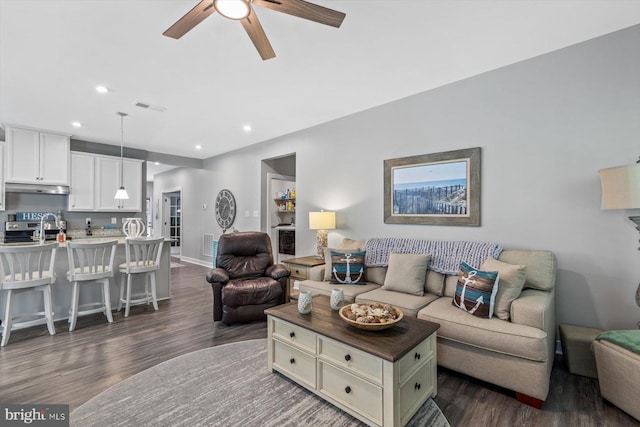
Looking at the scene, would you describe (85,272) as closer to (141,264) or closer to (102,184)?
(141,264)

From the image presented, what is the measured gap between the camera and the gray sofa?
192cm

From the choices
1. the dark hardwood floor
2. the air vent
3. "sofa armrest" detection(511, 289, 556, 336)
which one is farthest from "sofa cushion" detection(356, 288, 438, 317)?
the air vent

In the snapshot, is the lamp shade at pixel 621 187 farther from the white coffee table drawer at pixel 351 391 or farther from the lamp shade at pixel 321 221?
the lamp shade at pixel 321 221

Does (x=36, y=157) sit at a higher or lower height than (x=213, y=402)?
higher

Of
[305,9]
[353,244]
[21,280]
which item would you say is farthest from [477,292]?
[21,280]

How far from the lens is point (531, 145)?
277 centimetres

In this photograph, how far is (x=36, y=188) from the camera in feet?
15.4

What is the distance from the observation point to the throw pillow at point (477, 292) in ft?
7.34

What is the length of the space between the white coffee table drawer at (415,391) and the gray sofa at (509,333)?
1.18ft

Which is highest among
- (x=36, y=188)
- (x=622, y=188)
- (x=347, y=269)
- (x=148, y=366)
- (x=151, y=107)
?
(x=151, y=107)

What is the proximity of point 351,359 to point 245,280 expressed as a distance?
2089 millimetres

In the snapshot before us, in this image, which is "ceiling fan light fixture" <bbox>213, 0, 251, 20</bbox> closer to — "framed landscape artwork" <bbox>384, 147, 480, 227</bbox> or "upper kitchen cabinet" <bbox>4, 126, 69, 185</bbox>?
"framed landscape artwork" <bbox>384, 147, 480, 227</bbox>

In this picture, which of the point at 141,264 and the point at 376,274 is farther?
the point at 141,264

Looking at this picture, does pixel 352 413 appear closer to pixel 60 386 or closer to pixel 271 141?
pixel 60 386
